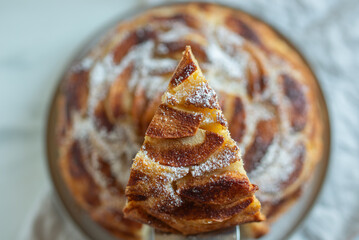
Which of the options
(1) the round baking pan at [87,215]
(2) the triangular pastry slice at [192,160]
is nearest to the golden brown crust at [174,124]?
(2) the triangular pastry slice at [192,160]

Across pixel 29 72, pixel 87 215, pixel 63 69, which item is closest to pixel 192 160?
pixel 87 215

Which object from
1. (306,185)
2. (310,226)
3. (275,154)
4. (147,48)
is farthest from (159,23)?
(310,226)

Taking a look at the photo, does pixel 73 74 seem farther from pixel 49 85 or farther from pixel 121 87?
pixel 49 85

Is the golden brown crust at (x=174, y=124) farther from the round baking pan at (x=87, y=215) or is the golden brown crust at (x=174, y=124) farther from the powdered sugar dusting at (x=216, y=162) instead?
the round baking pan at (x=87, y=215)

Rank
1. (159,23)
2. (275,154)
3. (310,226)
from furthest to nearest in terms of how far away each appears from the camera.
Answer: (310,226) → (159,23) → (275,154)

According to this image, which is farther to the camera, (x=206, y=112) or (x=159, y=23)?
(x=159, y=23)

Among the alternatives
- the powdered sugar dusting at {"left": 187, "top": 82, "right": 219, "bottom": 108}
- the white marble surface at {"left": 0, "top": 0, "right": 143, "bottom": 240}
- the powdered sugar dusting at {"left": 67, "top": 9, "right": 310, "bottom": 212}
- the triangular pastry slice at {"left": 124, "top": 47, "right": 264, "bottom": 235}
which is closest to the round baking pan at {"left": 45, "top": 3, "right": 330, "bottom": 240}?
the powdered sugar dusting at {"left": 67, "top": 9, "right": 310, "bottom": 212}

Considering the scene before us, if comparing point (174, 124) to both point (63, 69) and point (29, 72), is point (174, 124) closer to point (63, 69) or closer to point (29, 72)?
point (63, 69)
